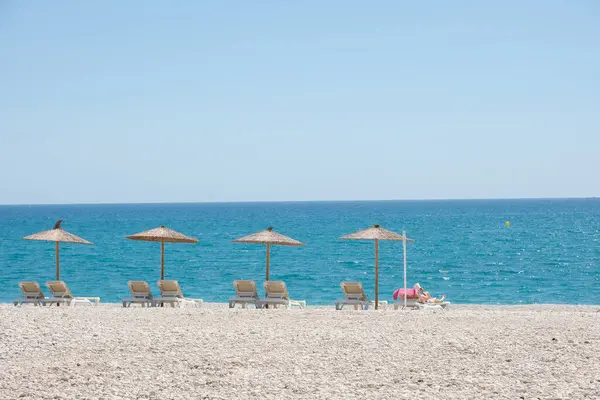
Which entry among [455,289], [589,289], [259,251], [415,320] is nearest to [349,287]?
[415,320]

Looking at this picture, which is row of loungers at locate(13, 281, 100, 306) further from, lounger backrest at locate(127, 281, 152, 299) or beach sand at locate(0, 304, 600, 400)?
beach sand at locate(0, 304, 600, 400)

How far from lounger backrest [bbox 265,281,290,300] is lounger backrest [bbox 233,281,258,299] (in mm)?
280

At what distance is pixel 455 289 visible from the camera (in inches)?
1069

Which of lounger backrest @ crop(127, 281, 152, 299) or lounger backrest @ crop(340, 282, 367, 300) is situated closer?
lounger backrest @ crop(340, 282, 367, 300)

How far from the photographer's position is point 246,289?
A: 1580cm

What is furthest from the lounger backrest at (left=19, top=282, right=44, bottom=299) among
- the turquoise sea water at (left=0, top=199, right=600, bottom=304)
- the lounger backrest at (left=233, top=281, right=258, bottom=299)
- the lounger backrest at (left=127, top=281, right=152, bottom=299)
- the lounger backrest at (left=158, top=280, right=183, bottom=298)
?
the turquoise sea water at (left=0, top=199, right=600, bottom=304)

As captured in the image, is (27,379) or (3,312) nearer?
(27,379)

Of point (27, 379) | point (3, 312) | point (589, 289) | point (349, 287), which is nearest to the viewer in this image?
point (27, 379)

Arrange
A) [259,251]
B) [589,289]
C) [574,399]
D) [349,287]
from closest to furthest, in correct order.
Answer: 1. [574,399]
2. [349,287]
3. [589,289]
4. [259,251]

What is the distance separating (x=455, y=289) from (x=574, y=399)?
20.1 m

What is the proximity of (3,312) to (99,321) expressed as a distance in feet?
6.98

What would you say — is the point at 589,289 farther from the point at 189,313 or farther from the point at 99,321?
the point at 99,321

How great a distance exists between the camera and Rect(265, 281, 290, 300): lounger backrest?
1559 centimetres

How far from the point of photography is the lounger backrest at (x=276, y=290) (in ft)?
51.2
